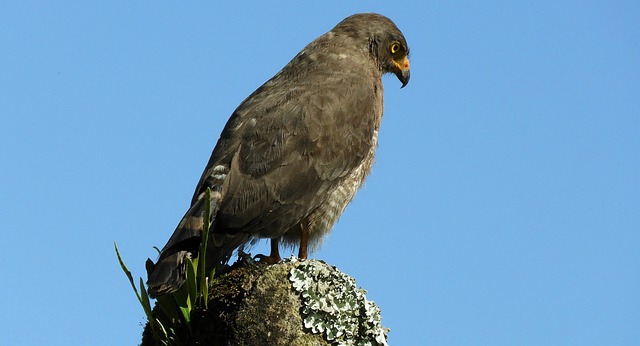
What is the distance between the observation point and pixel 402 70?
824 cm

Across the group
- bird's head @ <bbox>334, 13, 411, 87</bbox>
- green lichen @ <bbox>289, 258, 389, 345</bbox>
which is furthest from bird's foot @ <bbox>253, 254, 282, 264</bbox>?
bird's head @ <bbox>334, 13, 411, 87</bbox>

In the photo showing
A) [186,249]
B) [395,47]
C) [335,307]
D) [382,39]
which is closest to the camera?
[335,307]

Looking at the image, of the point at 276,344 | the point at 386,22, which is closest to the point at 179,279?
the point at 276,344

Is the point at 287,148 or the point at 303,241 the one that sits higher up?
the point at 287,148

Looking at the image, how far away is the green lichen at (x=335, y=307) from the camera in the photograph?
4855 millimetres

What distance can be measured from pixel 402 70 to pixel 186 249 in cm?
348

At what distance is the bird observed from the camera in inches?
222

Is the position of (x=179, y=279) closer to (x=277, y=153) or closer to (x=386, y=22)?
(x=277, y=153)

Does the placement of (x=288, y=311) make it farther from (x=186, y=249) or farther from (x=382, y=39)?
(x=382, y=39)

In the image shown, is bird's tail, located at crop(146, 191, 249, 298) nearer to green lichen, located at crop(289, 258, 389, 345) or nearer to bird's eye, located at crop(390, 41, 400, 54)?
green lichen, located at crop(289, 258, 389, 345)

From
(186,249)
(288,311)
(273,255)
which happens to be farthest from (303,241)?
(288,311)

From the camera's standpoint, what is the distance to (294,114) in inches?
263

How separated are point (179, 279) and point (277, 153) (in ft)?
5.04

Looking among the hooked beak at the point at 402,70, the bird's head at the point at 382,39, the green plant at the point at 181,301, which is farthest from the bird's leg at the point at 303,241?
the hooked beak at the point at 402,70
